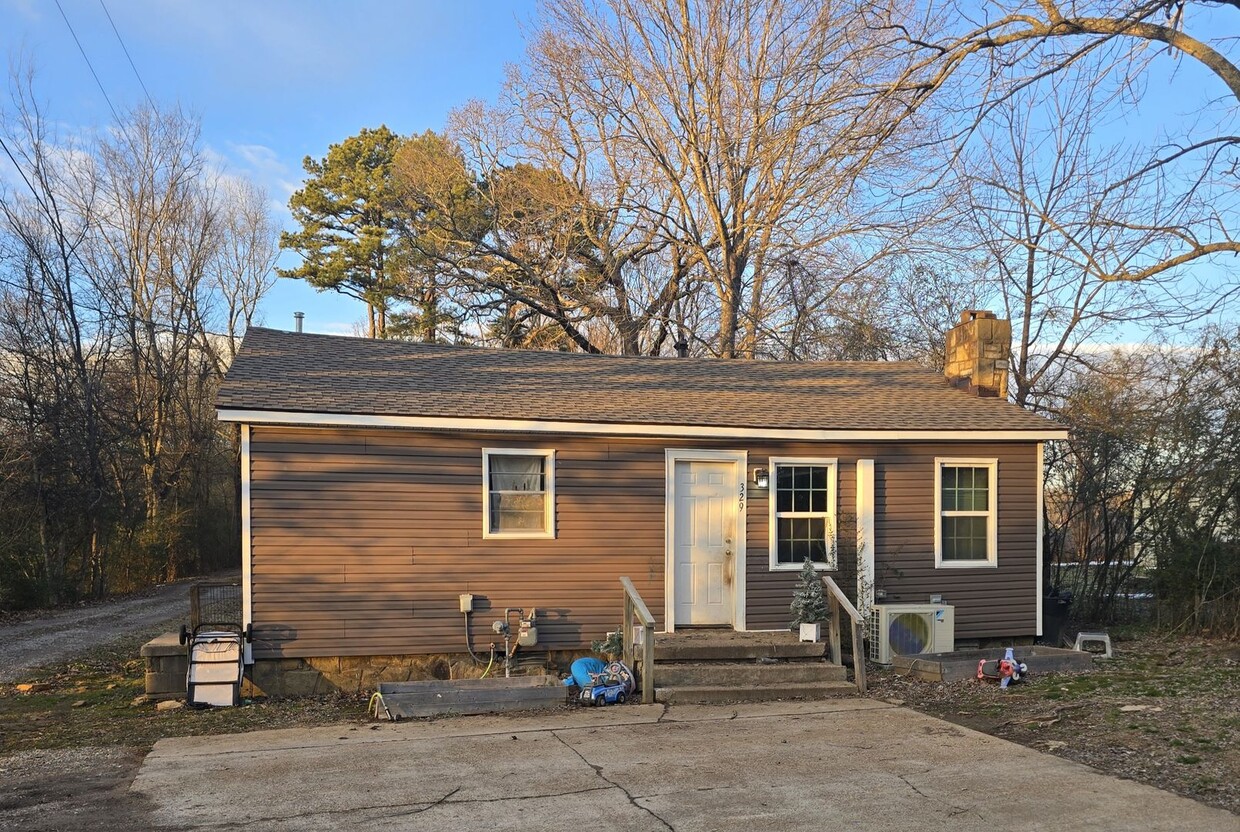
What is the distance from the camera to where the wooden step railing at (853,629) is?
887 centimetres

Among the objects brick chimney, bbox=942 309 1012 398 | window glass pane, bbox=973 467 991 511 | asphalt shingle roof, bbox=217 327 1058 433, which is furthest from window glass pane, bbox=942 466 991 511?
brick chimney, bbox=942 309 1012 398

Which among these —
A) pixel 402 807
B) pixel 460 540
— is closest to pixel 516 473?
pixel 460 540

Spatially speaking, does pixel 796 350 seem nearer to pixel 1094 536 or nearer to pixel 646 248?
pixel 646 248

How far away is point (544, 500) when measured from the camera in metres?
9.73

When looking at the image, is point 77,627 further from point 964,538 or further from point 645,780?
point 964,538

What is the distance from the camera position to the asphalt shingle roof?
945 centimetres

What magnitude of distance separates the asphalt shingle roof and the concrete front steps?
238 centimetres

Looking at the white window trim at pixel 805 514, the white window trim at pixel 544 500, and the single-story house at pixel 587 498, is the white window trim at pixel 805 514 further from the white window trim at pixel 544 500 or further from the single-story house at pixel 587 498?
the white window trim at pixel 544 500

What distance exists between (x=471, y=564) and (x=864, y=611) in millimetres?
4616

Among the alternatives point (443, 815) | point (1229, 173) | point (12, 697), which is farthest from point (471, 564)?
point (1229, 173)

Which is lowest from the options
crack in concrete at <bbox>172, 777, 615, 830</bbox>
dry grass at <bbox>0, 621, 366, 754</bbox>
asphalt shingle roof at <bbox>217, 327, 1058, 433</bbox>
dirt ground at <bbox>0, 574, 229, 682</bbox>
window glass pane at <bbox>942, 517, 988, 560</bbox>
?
dirt ground at <bbox>0, 574, 229, 682</bbox>

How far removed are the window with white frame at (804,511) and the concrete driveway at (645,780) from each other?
284cm

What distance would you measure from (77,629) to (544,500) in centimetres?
894

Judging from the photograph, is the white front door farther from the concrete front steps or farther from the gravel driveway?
the gravel driveway
